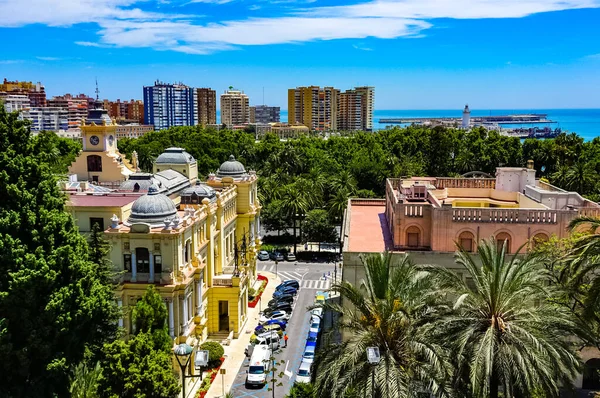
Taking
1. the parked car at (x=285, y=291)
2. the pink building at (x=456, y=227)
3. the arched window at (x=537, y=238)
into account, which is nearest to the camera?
the pink building at (x=456, y=227)

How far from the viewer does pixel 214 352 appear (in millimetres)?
38969

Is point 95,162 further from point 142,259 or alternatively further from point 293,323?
point 293,323

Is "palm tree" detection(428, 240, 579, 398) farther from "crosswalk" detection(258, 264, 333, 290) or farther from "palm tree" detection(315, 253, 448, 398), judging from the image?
"crosswalk" detection(258, 264, 333, 290)

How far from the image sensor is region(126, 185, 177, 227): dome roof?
3641 cm

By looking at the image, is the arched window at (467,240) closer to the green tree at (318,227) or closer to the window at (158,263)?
the window at (158,263)

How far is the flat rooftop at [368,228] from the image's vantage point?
118 ft

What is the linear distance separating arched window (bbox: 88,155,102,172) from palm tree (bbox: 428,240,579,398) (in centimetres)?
4258

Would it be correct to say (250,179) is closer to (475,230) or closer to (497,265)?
A: (475,230)

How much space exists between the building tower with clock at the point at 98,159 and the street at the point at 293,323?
19859 mm

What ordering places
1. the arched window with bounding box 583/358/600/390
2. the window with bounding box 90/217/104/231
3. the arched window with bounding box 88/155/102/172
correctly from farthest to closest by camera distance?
1. the arched window with bounding box 88/155/102/172
2. the window with bounding box 90/217/104/231
3. the arched window with bounding box 583/358/600/390

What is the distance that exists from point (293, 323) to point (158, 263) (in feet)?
53.4

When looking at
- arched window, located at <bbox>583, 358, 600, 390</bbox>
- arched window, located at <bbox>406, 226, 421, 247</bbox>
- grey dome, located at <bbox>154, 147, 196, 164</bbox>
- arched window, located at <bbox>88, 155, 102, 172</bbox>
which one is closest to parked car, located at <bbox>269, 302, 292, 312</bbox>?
grey dome, located at <bbox>154, 147, 196, 164</bbox>

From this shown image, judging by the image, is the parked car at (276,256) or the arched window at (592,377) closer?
the arched window at (592,377)

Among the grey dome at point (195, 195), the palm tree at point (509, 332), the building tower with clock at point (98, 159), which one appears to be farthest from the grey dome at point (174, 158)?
the palm tree at point (509, 332)
